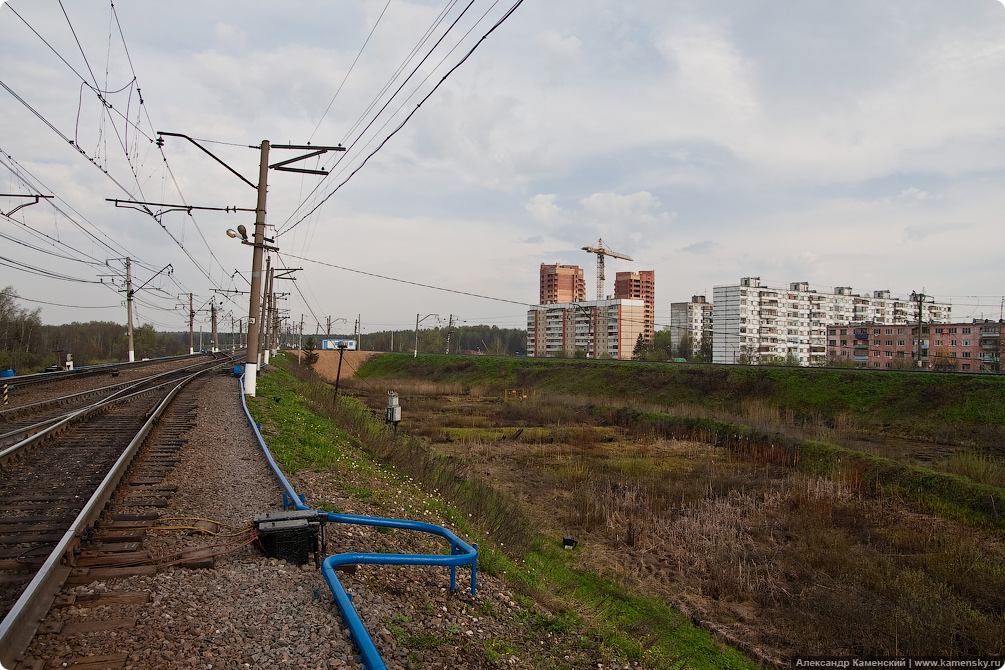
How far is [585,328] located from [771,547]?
114m

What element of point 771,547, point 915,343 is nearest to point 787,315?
point 915,343

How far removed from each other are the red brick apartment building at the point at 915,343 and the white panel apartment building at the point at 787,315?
16.5 ft

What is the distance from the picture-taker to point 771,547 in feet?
39.7

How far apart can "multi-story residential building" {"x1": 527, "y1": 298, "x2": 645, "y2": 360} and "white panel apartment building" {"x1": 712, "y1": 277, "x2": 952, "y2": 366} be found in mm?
15597

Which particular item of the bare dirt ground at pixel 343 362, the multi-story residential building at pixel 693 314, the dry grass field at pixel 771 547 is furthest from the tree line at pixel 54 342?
the multi-story residential building at pixel 693 314

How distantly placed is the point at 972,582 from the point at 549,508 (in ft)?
28.4

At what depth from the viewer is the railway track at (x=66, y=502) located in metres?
4.36

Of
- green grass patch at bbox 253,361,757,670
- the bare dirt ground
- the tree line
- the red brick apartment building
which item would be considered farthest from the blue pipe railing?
the red brick apartment building

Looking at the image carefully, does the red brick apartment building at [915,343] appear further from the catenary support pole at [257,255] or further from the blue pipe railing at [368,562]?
the blue pipe railing at [368,562]

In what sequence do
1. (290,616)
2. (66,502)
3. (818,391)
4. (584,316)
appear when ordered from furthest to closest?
(584,316), (818,391), (66,502), (290,616)

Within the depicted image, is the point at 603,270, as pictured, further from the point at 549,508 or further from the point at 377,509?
the point at 377,509

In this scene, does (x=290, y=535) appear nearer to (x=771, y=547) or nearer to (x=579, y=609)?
(x=579, y=609)

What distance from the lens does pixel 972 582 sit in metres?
9.91

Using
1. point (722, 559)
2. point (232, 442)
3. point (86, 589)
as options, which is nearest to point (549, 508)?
point (722, 559)
